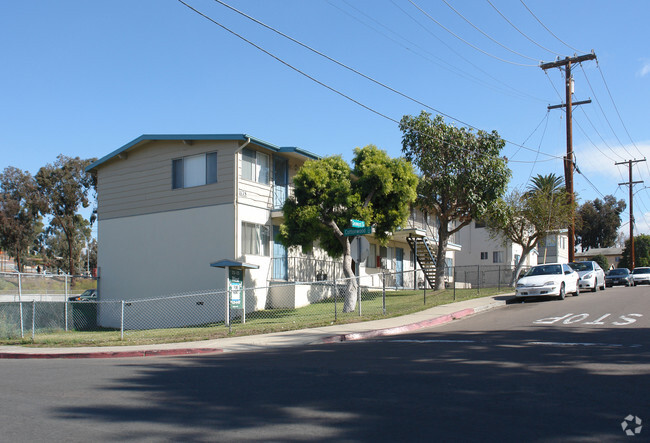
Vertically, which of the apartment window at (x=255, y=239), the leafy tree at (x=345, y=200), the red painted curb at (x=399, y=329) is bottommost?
the red painted curb at (x=399, y=329)

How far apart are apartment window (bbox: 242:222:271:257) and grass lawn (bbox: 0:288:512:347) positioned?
2.48m

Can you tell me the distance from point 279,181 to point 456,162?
27.1ft

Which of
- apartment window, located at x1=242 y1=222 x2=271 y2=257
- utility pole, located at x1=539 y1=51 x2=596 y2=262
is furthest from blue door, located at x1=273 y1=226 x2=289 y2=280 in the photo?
utility pole, located at x1=539 y1=51 x2=596 y2=262

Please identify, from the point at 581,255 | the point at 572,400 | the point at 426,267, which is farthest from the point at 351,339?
the point at 581,255

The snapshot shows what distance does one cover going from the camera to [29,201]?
2136 inches

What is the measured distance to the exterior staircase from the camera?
33.6 m

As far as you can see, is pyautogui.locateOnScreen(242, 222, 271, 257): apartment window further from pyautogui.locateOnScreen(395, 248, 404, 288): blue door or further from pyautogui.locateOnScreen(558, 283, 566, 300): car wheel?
pyautogui.locateOnScreen(395, 248, 404, 288): blue door

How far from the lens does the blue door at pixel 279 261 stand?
80.9 feet

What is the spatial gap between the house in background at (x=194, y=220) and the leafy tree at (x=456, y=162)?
17.4ft

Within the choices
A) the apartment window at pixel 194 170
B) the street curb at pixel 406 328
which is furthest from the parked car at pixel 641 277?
the apartment window at pixel 194 170

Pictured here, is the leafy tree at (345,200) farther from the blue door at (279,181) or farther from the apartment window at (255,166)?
the blue door at (279,181)

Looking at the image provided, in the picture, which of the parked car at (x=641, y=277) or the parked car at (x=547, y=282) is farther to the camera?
the parked car at (x=641, y=277)

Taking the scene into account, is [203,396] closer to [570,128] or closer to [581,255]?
[570,128]

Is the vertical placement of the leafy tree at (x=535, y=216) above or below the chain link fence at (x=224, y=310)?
above
